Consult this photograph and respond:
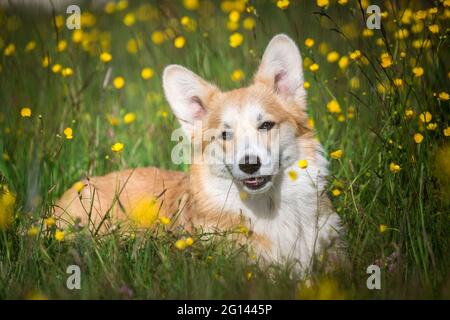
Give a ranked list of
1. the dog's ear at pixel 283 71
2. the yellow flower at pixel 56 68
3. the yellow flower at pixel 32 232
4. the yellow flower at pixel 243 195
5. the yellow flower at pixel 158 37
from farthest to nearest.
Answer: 1. the yellow flower at pixel 158 37
2. the yellow flower at pixel 56 68
3. the dog's ear at pixel 283 71
4. the yellow flower at pixel 243 195
5. the yellow flower at pixel 32 232

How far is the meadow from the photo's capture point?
10.2 feet

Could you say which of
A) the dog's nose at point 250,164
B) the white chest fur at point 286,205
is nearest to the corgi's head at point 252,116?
the dog's nose at point 250,164

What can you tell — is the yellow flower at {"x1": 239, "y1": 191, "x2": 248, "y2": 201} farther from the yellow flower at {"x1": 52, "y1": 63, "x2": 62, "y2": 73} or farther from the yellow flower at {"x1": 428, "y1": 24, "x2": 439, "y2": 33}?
the yellow flower at {"x1": 52, "y1": 63, "x2": 62, "y2": 73}

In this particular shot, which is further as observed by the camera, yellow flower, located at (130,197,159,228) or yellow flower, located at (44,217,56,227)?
yellow flower, located at (130,197,159,228)

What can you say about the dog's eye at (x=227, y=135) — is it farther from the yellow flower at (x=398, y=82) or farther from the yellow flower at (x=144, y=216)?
the yellow flower at (x=398, y=82)

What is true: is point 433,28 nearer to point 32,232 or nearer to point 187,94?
point 187,94

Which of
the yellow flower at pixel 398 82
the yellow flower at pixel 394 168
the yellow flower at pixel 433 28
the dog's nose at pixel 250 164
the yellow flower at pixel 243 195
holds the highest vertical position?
the yellow flower at pixel 433 28

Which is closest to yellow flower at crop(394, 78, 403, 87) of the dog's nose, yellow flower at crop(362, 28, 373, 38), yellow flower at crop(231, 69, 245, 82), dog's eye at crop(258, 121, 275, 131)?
yellow flower at crop(362, 28, 373, 38)

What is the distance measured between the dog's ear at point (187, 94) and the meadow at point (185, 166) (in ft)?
1.86

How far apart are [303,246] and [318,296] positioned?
821 mm

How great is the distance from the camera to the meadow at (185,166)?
122 inches

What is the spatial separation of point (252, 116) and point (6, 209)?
1.46 meters

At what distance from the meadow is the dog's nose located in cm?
40

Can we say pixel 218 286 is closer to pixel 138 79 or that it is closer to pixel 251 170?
pixel 251 170
